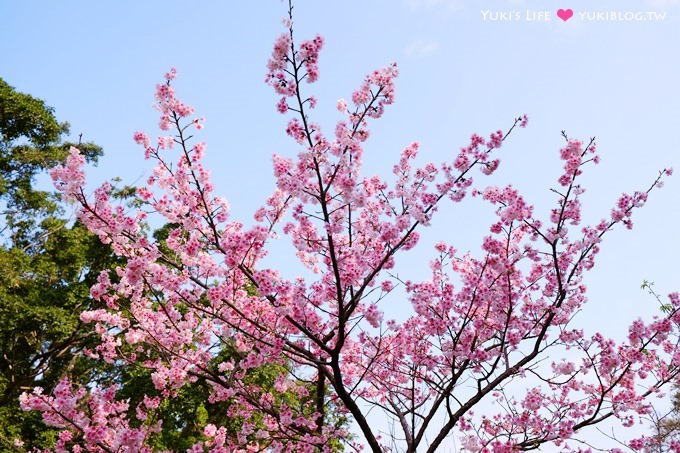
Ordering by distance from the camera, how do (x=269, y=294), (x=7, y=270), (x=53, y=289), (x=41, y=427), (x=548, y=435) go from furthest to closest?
(x=53, y=289) → (x=41, y=427) → (x=7, y=270) → (x=548, y=435) → (x=269, y=294)

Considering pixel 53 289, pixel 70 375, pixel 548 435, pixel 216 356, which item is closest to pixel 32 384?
pixel 70 375

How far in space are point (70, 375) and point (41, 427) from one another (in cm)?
168

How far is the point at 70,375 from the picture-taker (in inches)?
543

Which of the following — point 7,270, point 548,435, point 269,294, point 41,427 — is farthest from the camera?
point 41,427

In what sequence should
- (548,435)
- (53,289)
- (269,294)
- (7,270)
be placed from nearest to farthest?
(269,294)
(548,435)
(7,270)
(53,289)

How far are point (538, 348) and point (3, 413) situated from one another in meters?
11.6

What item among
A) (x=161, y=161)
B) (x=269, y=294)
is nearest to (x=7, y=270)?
(x=161, y=161)

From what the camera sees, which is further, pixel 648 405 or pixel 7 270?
pixel 7 270

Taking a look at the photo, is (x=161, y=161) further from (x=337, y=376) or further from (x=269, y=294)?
(x=337, y=376)

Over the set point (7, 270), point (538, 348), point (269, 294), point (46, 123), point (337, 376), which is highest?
point (46, 123)

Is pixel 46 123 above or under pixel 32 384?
above

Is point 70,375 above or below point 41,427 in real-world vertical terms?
above

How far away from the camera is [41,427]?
40.3ft

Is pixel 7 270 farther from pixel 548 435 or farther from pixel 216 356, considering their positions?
pixel 548 435
